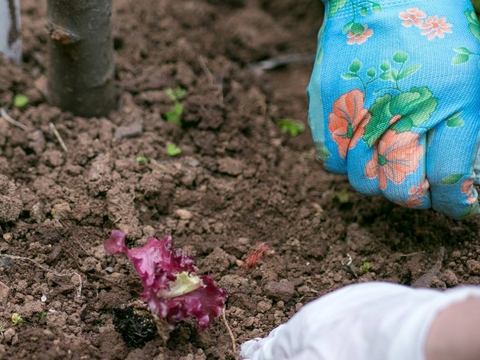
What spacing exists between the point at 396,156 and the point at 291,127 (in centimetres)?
99

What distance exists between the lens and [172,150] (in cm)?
272

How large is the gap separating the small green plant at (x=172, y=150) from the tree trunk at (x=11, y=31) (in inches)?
31.9

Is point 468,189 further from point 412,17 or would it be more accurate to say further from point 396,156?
point 412,17

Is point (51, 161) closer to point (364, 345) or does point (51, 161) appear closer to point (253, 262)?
point (253, 262)

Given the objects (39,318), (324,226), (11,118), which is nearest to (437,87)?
(324,226)

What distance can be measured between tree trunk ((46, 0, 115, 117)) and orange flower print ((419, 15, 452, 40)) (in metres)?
1.21

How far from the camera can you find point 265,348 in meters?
1.82

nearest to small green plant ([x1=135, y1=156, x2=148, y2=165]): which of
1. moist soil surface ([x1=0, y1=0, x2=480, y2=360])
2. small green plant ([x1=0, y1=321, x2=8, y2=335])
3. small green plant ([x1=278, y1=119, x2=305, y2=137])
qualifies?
moist soil surface ([x1=0, y1=0, x2=480, y2=360])

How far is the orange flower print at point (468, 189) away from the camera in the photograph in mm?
2117

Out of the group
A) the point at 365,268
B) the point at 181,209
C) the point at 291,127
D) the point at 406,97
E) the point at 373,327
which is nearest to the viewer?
the point at 373,327

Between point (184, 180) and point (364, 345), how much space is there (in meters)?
1.30

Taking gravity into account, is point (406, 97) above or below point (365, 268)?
above

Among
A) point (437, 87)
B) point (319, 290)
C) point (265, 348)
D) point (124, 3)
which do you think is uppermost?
point (437, 87)

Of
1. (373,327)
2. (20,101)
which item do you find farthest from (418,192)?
(20,101)
